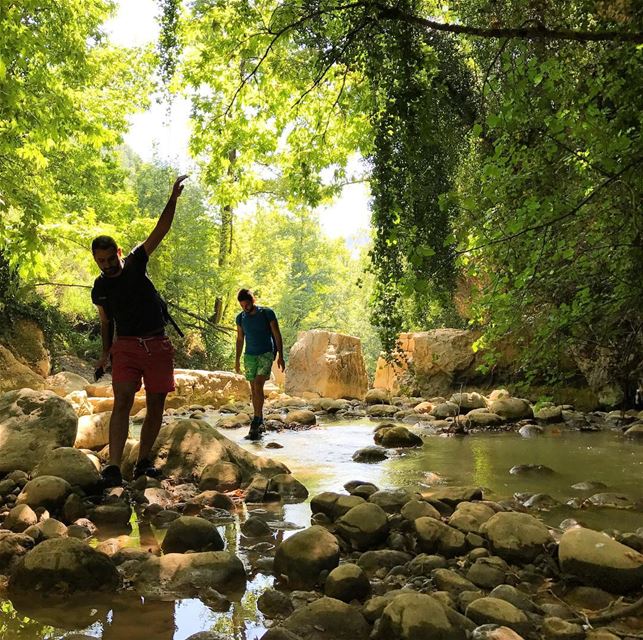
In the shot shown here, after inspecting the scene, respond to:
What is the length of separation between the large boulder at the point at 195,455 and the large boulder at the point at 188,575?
6.93 ft

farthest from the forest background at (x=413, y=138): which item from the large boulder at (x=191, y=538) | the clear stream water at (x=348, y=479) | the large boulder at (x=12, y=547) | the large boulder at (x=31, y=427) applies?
the large boulder at (x=31, y=427)

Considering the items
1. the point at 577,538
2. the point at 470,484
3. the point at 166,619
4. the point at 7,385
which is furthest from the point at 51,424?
the point at 7,385

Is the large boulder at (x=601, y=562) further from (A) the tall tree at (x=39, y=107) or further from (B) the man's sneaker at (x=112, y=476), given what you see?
(A) the tall tree at (x=39, y=107)

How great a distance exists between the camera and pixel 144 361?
188 inches

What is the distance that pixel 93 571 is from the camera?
2793 mm

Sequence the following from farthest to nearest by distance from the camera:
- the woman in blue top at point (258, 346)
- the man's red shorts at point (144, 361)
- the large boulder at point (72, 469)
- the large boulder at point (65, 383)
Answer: the large boulder at point (65, 383)
the woman in blue top at point (258, 346)
the man's red shorts at point (144, 361)
the large boulder at point (72, 469)

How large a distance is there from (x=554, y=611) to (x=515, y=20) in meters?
3.32

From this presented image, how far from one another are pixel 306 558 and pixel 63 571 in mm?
1144

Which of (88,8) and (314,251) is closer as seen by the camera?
(88,8)

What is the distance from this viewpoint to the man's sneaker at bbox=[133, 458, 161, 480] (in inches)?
196

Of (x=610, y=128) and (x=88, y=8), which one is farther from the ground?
(x=88, y=8)

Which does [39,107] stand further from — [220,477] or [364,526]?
[364,526]

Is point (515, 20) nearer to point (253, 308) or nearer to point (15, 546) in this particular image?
point (15, 546)

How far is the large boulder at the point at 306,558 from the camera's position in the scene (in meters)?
2.94
